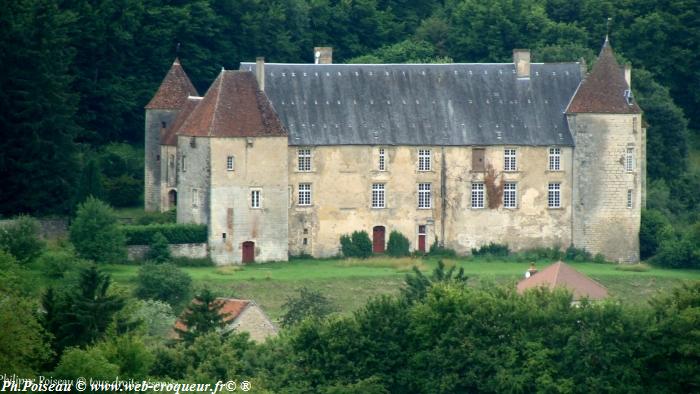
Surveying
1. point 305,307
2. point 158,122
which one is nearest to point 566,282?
point 305,307

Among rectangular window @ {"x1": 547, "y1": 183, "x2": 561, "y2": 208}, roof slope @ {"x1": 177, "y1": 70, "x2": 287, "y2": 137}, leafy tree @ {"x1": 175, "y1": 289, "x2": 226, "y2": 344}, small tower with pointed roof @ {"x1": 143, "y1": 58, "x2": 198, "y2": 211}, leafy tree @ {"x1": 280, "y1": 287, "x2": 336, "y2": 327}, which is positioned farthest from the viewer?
small tower with pointed roof @ {"x1": 143, "y1": 58, "x2": 198, "y2": 211}

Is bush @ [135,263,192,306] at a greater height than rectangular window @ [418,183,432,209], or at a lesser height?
lesser

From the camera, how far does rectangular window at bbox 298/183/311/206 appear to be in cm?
9119

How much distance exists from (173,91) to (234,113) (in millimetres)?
6598

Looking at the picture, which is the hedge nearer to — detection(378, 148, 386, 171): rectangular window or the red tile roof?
the red tile roof

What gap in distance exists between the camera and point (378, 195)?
91.9m

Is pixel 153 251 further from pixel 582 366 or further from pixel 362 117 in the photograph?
pixel 582 366

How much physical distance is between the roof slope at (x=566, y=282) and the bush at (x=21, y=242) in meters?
15.0

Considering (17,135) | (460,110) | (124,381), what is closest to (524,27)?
(460,110)

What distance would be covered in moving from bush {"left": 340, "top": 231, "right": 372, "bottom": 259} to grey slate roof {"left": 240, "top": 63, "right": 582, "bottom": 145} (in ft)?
10.5

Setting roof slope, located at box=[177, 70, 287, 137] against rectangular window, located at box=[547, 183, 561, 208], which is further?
rectangular window, located at box=[547, 183, 561, 208]

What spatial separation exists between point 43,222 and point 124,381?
28.8 meters

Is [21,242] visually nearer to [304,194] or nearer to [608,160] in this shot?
[304,194]

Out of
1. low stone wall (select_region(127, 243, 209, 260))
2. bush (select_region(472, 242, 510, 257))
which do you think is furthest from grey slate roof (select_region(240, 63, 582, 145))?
low stone wall (select_region(127, 243, 209, 260))
